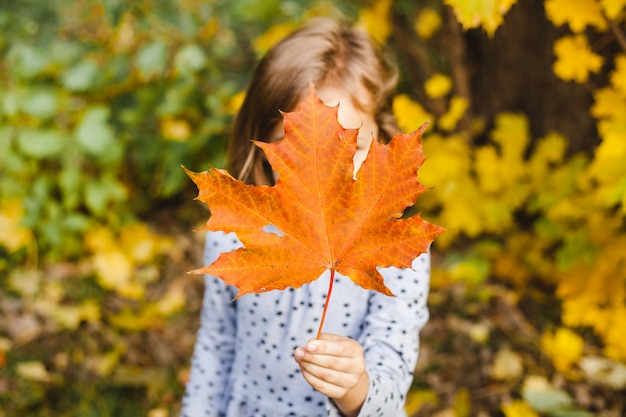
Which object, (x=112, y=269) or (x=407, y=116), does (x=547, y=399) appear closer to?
(x=407, y=116)

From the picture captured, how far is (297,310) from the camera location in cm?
109

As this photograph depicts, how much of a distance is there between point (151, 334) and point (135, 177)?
0.94 metres

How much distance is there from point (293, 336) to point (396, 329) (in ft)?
0.70

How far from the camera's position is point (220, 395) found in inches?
48.3

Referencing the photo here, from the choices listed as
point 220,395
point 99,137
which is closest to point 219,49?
point 99,137

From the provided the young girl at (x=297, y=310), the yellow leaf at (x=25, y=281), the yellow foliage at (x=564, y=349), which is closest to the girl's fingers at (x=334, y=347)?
the young girl at (x=297, y=310)

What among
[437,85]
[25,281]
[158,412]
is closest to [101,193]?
[25,281]

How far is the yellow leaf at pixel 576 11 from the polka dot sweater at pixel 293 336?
785 millimetres

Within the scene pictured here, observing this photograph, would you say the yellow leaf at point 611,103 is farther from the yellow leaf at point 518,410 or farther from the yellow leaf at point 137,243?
the yellow leaf at point 137,243

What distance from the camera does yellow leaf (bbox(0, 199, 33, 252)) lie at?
2477mm

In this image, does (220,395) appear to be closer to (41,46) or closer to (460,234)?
(460,234)

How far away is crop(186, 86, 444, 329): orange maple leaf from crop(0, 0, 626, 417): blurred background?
1099 millimetres

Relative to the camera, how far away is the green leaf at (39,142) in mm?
2344

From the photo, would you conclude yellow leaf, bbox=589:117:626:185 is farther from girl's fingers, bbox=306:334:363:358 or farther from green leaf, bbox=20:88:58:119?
green leaf, bbox=20:88:58:119
